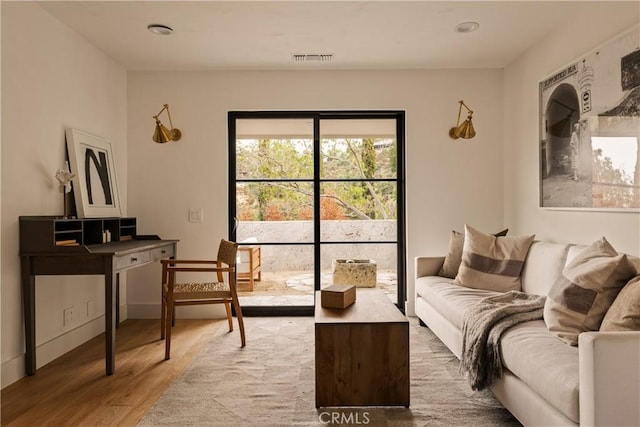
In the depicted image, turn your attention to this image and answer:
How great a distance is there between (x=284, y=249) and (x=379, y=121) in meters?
1.64

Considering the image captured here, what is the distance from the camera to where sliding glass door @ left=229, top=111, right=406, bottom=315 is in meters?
4.69

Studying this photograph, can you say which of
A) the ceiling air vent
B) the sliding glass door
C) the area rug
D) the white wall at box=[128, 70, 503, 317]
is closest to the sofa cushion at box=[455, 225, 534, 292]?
the area rug

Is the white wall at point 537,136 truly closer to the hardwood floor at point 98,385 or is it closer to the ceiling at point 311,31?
the ceiling at point 311,31

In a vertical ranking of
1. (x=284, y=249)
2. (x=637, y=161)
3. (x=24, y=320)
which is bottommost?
(x=24, y=320)

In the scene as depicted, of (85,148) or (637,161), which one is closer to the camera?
(637,161)

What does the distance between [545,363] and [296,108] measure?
11.2 ft

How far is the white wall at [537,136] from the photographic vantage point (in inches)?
112

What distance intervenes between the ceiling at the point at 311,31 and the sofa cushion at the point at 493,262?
5.38 feet

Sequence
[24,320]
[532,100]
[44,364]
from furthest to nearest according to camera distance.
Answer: [532,100]
[44,364]
[24,320]

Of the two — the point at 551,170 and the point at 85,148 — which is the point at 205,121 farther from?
the point at 551,170

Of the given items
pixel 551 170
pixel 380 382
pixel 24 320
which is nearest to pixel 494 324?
pixel 380 382

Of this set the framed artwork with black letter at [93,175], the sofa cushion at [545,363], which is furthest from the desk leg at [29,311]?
the sofa cushion at [545,363]

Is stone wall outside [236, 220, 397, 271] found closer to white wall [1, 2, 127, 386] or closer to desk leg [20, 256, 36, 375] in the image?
white wall [1, 2, 127, 386]

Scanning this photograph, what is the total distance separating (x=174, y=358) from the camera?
3338mm
